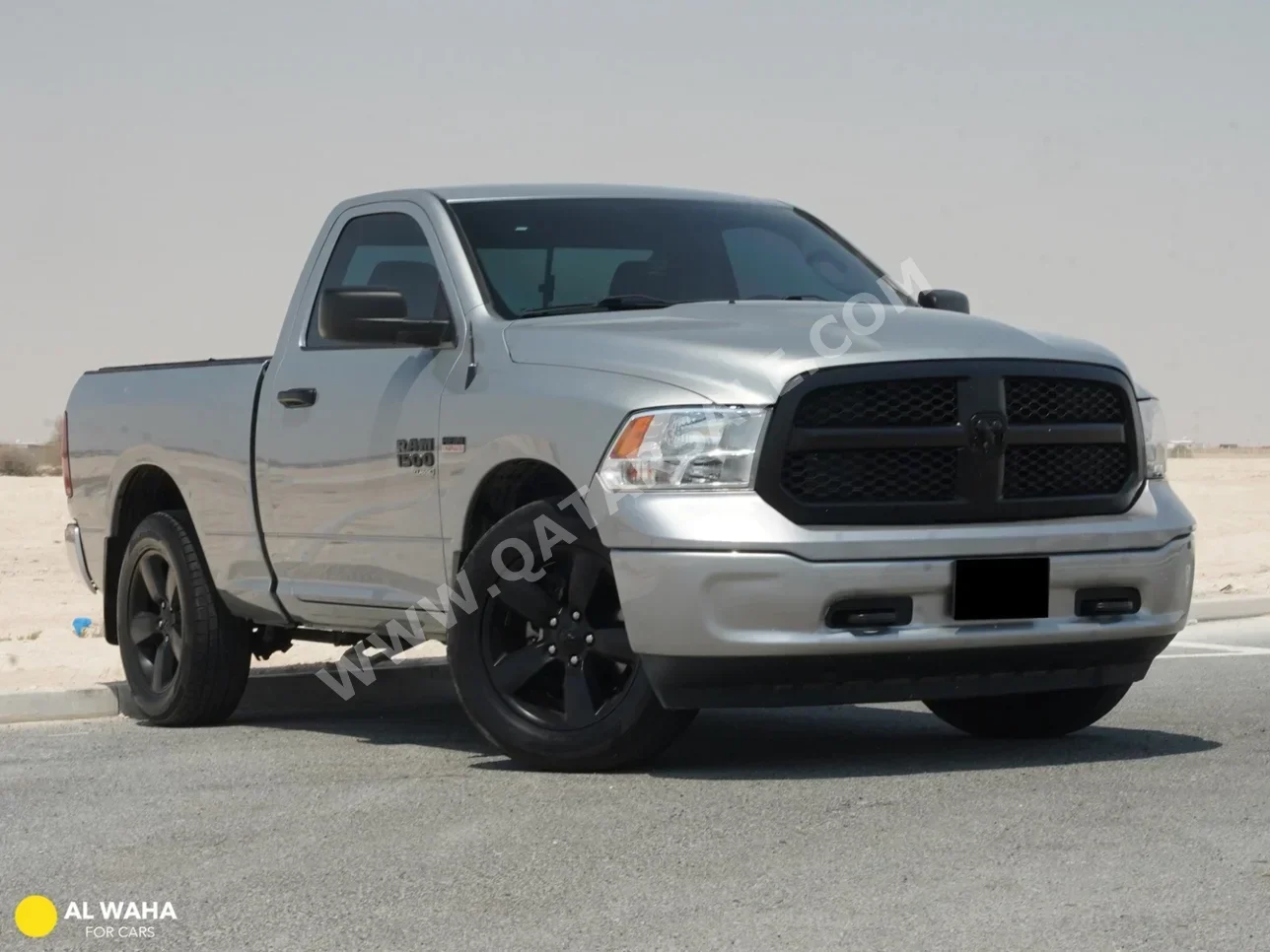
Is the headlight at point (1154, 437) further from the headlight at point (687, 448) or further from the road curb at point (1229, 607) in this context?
the road curb at point (1229, 607)

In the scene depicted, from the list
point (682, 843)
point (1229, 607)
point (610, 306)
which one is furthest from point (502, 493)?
point (1229, 607)

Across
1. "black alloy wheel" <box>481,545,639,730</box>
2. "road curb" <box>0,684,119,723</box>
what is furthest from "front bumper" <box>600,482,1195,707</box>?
"road curb" <box>0,684,119,723</box>

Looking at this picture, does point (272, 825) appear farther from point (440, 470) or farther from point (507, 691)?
point (440, 470)

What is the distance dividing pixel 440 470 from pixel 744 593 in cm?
146

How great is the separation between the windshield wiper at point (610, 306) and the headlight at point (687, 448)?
107 centimetres

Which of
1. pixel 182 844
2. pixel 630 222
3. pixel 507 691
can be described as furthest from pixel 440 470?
pixel 182 844

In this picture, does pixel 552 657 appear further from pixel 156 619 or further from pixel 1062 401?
pixel 156 619

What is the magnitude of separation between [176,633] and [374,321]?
242 centimetres

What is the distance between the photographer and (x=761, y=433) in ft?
20.9

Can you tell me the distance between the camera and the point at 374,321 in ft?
24.3

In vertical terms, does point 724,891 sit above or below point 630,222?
below

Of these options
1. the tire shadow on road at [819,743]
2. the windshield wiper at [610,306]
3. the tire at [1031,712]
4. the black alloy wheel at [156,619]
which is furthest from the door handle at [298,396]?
the tire at [1031,712]

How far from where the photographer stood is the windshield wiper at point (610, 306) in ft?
24.6

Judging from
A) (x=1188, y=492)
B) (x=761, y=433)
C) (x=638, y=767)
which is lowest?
(x=1188, y=492)
